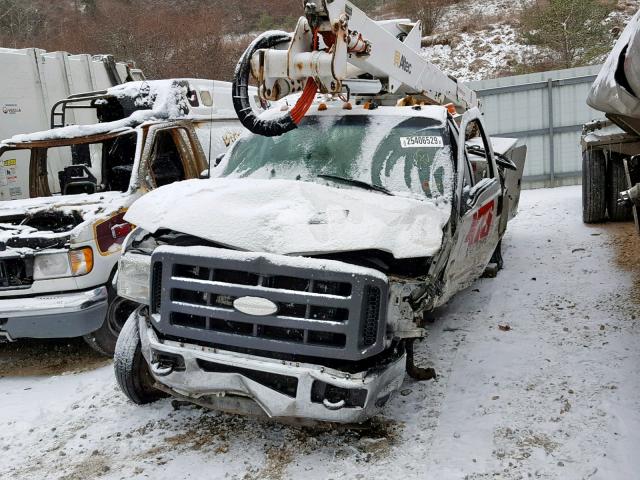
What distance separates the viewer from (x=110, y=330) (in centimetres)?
512

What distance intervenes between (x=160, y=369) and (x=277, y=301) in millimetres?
882

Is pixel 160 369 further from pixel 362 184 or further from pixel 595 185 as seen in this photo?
pixel 595 185

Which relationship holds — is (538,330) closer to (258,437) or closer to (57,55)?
(258,437)

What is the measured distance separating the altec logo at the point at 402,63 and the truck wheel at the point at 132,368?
3034 millimetres

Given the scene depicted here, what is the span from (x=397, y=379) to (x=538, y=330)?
2.06 metres

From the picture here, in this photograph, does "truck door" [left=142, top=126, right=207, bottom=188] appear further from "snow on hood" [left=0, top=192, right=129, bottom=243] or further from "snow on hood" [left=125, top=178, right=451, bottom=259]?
"snow on hood" [left=125, top=178, right=451, bottom=259]

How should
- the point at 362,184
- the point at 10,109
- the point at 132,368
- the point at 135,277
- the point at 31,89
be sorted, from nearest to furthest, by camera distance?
the point at 135,277 < the point at 132,368 < the point at 362,184 < the point at 10,109 < the point at 31,89

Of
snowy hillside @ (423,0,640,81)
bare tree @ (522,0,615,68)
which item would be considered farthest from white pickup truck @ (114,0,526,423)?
snowy hillside @ (423,0,640,81)

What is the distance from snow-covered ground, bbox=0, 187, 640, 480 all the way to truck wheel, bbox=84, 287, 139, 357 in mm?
197

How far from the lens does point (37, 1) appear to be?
37469 millimetres

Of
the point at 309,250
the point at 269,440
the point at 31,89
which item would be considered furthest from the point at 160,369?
the point at 31,89

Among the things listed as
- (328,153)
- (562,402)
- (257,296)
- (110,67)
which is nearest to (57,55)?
(110,67)

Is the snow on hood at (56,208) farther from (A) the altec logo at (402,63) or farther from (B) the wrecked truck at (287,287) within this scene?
(A) the altec logo at (402,63)

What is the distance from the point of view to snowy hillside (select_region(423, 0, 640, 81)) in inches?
957
